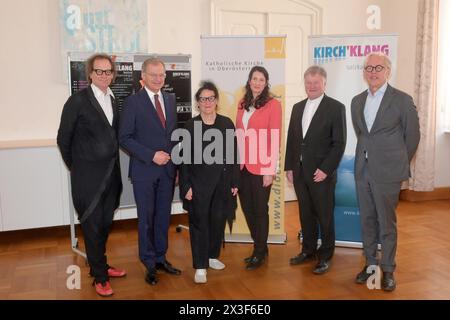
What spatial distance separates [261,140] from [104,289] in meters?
1.57

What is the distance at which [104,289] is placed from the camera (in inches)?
115

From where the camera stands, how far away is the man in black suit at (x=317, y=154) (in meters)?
3.13

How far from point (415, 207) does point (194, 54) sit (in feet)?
10.6

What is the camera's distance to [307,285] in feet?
10.0

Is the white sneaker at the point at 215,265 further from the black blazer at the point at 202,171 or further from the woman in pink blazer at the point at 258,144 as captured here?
the black blazer at the point at 202,171

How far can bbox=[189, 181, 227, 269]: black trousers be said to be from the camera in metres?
2.98

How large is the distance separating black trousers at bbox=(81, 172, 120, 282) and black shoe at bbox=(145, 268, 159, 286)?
1.03ft

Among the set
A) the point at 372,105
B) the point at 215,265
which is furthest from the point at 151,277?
the point at 372,105

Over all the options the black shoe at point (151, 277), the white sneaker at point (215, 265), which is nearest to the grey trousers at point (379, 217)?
the white sneaker at point (215, 265)

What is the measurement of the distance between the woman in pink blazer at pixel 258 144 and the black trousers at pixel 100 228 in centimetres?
100

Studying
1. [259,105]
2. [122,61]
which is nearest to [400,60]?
[259,105]

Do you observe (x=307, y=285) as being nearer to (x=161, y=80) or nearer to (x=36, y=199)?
(x=161, y=80)

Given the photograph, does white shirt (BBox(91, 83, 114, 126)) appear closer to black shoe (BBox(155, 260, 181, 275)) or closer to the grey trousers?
black shoe (BBox(155, 260, 181, 275))
